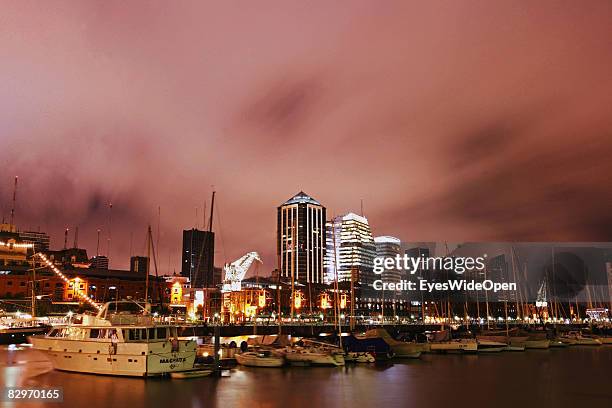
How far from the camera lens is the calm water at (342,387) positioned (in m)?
34.7

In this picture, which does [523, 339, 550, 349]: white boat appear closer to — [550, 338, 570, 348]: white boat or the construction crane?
[550, 338, 570, 348]: white boat

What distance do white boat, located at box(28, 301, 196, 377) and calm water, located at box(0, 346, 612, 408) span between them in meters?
1.00

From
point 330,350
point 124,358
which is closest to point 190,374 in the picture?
point 124,358

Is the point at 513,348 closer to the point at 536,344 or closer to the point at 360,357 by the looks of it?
the point at 536,344

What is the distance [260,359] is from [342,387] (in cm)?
1407

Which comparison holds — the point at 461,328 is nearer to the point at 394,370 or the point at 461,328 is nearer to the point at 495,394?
the point at 394,370

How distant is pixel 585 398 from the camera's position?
3866cm

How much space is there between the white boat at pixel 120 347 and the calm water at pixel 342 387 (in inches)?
39.4

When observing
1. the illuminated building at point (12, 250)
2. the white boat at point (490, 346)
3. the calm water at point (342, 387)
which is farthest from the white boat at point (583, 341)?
the illuminated building at point (12, 250)

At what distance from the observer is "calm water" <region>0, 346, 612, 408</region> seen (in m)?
34.7

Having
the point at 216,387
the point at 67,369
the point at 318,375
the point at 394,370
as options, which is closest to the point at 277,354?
the point at 318,375

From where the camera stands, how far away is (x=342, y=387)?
135 feet

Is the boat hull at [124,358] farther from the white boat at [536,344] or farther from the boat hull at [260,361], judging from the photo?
the white boat at [536,344]

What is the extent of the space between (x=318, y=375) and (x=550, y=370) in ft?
88.1
